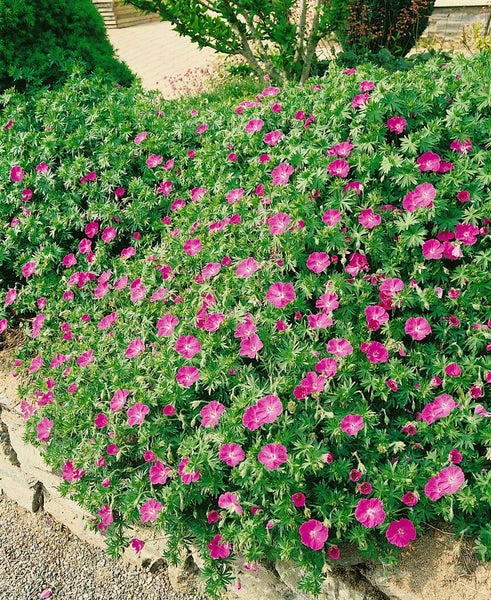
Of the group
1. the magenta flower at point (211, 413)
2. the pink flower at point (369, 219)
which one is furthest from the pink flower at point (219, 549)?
the pink flower at point (369, 219)

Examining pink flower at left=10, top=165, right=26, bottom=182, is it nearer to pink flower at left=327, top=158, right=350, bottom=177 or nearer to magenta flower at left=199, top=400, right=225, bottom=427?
pink flower at left=327, top=158, right=350, bottom=177

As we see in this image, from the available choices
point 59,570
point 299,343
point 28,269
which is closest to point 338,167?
point 299,343

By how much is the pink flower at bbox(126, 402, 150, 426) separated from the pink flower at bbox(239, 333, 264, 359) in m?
0.40

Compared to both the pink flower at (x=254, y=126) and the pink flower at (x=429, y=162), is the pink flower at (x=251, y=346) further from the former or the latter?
the pink flower at (x=254, y=126)

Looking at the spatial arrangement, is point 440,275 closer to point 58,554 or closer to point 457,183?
point 457,183

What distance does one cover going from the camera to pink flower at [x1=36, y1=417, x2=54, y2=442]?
8.39 feet

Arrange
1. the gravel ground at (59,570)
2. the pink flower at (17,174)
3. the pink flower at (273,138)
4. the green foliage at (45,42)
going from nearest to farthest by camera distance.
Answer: the gravel ground at (59,570)
the pink flower at (273,138)
the pink flower at (17,174)
the green foliage at (45,42)

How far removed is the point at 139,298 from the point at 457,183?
1375 mm

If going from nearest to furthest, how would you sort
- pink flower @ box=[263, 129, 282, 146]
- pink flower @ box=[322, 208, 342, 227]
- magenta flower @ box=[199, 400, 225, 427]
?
magenta flower @ box=[199, 400, 225, 427]
pink flower @ box=[322, 208, 342, 227]
pink flower @ box=[263, 129, 282, 146]

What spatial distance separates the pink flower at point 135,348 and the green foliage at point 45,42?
106 inches

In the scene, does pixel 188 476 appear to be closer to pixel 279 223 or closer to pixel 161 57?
pixel 279 223

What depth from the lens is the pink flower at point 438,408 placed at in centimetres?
204

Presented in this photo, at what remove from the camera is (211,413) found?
2.13 metres

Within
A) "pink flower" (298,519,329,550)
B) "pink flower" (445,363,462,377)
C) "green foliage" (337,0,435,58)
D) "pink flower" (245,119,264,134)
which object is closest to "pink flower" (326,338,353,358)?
"pink flower" (445,363,462,377)
